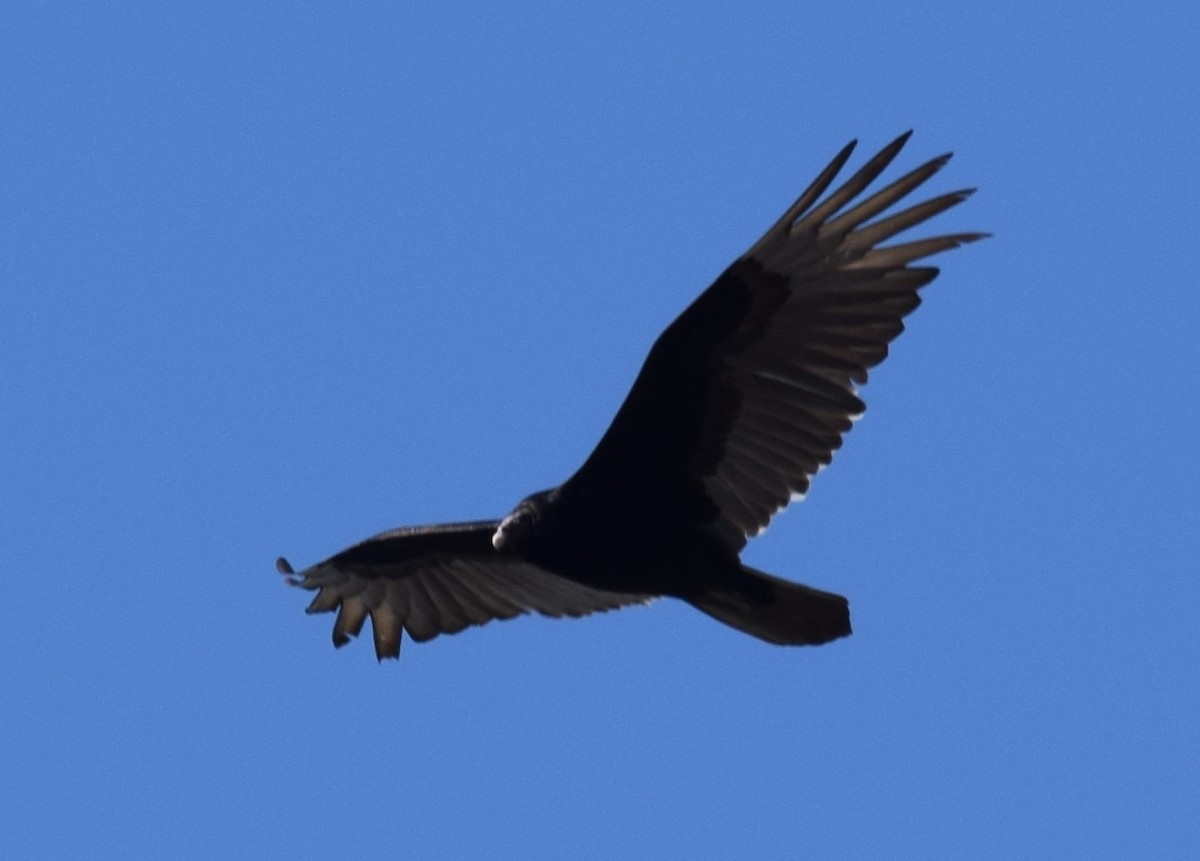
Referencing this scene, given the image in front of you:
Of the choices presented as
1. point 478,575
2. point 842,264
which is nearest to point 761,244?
point 842,264

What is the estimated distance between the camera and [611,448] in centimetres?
939

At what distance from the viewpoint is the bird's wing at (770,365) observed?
9.36 metres

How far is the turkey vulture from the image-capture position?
9312mm

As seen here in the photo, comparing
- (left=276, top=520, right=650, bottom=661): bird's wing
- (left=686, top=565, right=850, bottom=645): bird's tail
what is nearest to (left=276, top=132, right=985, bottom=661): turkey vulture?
(left=686, top=565, right=850, bottom=645): bird's tail

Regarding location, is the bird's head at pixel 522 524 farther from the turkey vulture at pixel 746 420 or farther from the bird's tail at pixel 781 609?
the bird's tail at pixel 781 609

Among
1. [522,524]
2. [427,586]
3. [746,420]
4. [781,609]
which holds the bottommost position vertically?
[781,609]

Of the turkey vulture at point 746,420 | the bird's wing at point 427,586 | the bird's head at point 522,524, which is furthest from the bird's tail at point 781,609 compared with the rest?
the bird's wing at point 427,586

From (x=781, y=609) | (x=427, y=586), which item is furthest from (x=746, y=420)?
(x=427, y=586)

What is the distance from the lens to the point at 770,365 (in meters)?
9.52

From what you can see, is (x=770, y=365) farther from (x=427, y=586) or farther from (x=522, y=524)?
(x=427, y=586)

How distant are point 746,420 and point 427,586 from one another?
2163 millimetres

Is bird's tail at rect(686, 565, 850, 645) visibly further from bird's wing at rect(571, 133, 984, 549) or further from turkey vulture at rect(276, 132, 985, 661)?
bird's wing at rect(571, 133, 984, 549)

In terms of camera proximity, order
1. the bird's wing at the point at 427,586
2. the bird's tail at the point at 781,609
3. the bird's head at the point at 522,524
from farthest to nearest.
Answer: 1. the bird's wing at the point at 427,586
2. the bird's head at the point at 522,524
3. the bird's tail at the point at 781,609

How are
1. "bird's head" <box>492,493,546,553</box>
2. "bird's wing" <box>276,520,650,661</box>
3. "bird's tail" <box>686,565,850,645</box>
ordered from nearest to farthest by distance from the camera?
1. "bird's tail" <box>686,565,850,645</box>
2. "bird's head" <box>492,493,546,553</box>
3. "bird's wing" <box>276,520,650,661</box>
